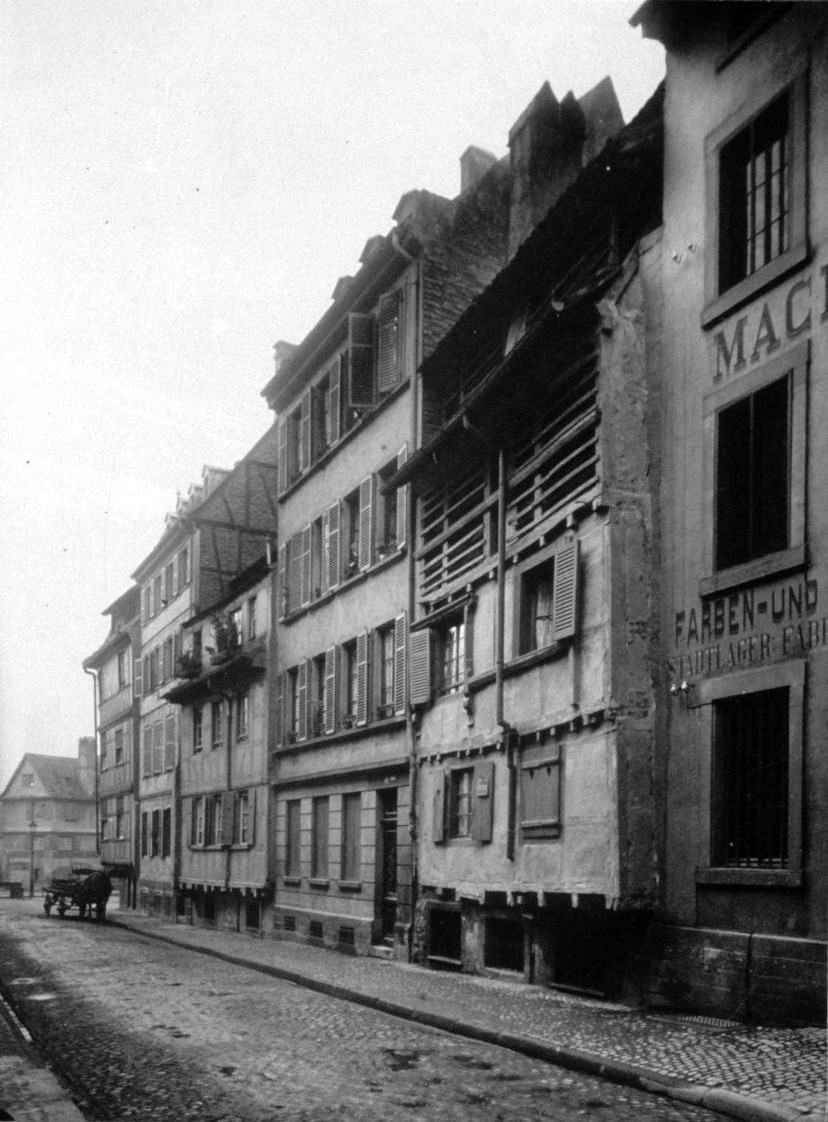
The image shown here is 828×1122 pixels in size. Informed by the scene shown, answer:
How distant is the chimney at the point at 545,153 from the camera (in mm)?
19781

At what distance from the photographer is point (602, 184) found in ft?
43.4

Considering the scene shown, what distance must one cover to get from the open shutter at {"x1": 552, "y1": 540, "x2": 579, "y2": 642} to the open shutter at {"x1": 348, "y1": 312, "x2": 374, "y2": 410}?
365 inches

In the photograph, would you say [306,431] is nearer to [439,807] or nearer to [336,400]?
[336,400]

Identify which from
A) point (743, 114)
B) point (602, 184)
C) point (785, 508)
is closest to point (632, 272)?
point (602, 184)

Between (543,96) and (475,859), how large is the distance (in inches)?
479

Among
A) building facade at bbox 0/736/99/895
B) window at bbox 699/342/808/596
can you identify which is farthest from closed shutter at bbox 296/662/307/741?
building facade at bbox 0/736/99/895

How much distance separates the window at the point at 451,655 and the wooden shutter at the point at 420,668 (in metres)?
0.17

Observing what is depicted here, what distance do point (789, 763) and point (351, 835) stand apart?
12.7 metres

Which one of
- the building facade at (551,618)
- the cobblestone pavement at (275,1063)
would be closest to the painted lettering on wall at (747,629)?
the building facade at (551,618)

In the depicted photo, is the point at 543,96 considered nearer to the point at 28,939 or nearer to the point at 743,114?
the point at 743,114

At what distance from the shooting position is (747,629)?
10.7 m

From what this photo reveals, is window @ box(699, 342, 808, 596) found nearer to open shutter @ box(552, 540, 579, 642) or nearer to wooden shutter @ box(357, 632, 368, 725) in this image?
open shutter @ box(552, 540, 579, 642)

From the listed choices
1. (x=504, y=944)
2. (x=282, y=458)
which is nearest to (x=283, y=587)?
(x=282, y=458)

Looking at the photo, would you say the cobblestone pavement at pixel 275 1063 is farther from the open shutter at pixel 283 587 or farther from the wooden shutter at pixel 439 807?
the open shutter at pixel 283 587
